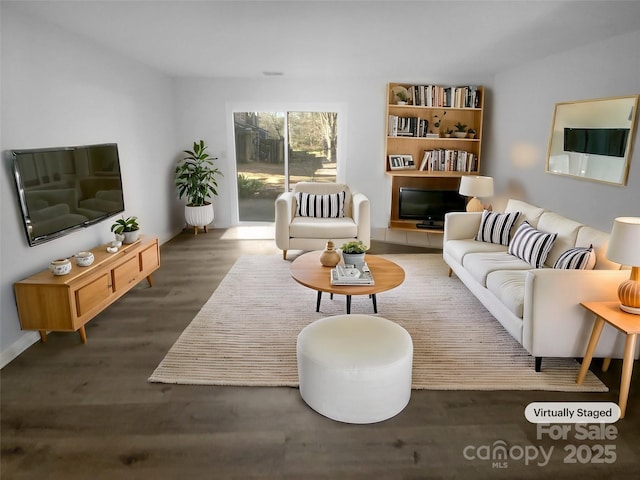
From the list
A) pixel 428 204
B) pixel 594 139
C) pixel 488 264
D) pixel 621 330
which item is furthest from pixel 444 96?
pixel 621 330

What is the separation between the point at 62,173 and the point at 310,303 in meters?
2.25

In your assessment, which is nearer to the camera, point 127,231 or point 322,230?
point 127,231

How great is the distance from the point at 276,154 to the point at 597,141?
14.1 ft

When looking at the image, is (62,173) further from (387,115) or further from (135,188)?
(387,115)

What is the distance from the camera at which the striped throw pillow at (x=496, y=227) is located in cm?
417

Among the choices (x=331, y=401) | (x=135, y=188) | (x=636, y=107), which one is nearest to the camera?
(x=331, y=401)

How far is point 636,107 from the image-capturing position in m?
3.21

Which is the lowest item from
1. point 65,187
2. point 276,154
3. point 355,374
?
point 355,374

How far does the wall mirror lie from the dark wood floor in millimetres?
1566

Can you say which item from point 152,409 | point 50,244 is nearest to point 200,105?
point 50,244

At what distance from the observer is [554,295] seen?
265cm

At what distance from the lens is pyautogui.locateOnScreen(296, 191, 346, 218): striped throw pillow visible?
17.6 ft

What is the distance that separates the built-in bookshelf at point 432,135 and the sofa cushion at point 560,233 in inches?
97.3

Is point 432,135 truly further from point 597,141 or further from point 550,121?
point 597,141
